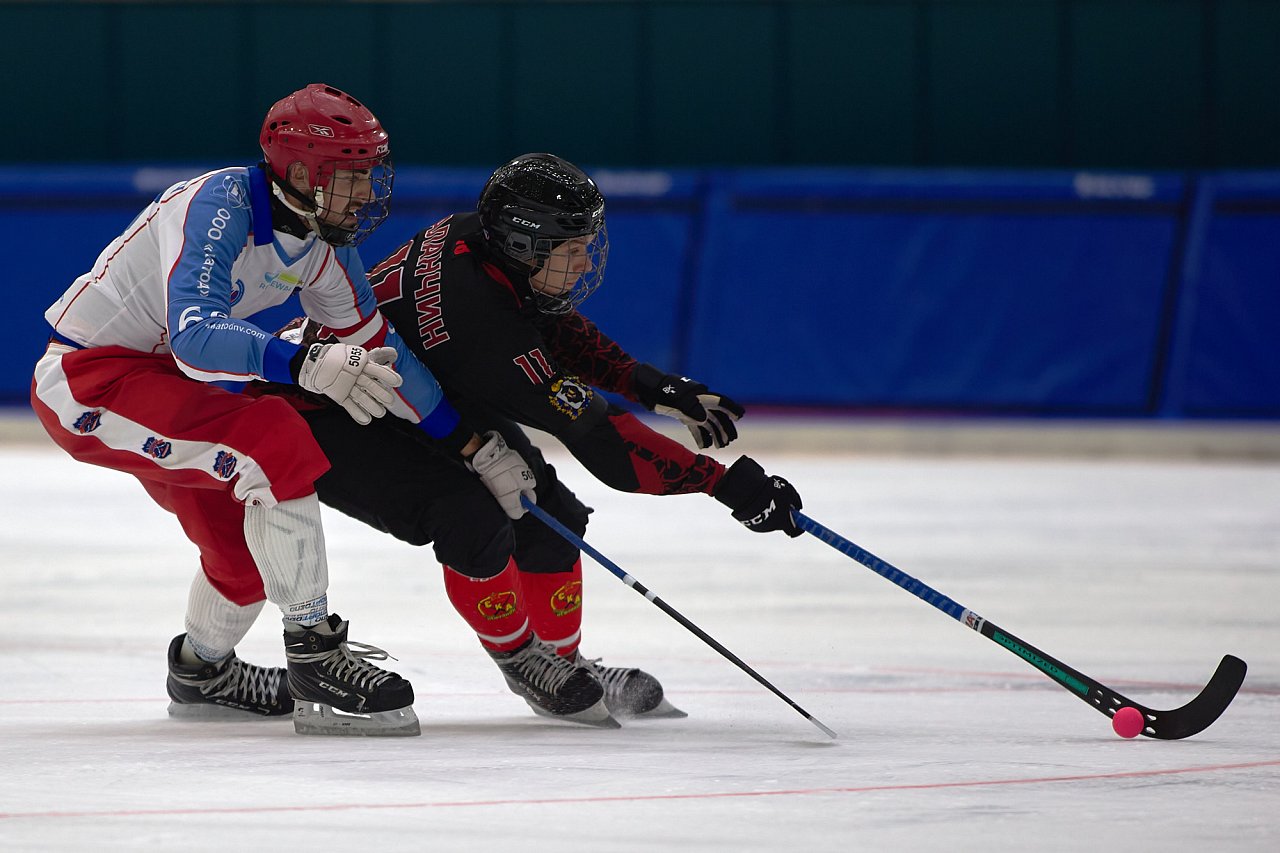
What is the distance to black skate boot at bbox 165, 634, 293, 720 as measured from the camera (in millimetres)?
4090

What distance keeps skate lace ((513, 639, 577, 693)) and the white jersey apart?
534 mm

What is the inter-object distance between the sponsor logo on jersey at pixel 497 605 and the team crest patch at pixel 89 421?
35.5 inches

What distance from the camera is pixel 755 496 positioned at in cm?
A: 388

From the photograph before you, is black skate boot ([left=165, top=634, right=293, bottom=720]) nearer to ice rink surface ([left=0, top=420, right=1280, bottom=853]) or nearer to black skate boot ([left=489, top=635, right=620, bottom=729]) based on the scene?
ice rink surface ([left=0, top=420, right=1280, bottom=853])

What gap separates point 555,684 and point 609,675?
0.75 ft

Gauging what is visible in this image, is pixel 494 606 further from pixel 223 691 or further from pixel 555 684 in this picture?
pixel 223 691

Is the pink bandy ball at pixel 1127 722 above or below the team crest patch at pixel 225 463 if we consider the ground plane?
below

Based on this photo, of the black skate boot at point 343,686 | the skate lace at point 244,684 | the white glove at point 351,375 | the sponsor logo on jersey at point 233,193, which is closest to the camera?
the white glove at point 351,375

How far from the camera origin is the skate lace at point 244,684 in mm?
4102

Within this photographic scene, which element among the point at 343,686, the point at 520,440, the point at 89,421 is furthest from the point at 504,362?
the point at 89,421

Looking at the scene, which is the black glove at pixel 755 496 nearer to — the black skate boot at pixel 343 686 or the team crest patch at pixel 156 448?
the black skate boot at pixel 343 686

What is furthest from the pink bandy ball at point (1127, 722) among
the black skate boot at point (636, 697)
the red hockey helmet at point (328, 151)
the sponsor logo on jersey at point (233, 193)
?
the sponsor logo on jersey at point (233, 193)

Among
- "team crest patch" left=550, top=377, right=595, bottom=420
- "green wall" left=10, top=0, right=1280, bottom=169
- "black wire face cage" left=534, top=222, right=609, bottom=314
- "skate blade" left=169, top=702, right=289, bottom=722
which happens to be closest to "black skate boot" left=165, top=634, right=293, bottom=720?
"skate blade" left=169, top=702, right=289, bottom=722

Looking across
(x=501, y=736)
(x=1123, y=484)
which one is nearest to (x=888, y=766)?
(x=501, y=736)
